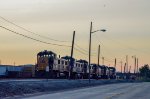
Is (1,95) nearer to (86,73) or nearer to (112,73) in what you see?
(86,73)

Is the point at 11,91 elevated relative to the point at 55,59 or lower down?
lower down

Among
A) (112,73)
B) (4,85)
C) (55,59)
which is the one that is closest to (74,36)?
(55,59)

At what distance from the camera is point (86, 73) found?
9462 cm

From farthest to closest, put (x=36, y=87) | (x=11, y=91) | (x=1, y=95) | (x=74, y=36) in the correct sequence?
1. (x=74, y=36)
2. (x=36, y=87)
3. (x=11, y=91)
4. (x=1, y=95)

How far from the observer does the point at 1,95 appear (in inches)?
1273

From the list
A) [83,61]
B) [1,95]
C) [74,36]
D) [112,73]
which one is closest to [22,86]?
[1,95]

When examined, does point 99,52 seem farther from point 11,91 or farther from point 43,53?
point 11,91

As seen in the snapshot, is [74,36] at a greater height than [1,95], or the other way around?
[74,36]

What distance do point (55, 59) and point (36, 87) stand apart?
26.3m

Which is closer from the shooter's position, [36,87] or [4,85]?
[4,85]

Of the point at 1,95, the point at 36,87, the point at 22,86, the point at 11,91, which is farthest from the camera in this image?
the point at 36,87

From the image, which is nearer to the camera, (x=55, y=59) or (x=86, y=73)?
(x=55, y=59)

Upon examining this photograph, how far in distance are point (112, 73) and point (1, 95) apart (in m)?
97.7

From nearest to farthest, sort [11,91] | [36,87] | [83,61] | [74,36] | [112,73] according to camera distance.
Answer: [11,91] → [36,87] → [74,36] → [83,61] → [112,73]
